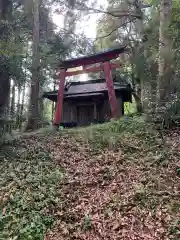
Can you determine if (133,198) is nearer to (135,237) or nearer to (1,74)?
(135,237)

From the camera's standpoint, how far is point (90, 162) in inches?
304

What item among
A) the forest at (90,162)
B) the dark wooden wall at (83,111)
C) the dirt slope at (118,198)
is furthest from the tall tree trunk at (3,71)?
the dark wooden wall at (83,111)

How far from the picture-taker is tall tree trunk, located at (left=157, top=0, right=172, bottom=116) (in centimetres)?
1011

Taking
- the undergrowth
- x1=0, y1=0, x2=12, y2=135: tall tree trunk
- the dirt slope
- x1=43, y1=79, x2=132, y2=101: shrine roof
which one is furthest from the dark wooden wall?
the dirt slope

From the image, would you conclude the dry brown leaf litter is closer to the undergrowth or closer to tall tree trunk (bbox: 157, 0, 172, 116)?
the undergrowth

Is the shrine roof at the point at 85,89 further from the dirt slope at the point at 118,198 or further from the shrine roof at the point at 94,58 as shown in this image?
the dirt slope at the point at 118,198

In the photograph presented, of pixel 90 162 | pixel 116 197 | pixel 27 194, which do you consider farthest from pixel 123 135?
pixel 27 194

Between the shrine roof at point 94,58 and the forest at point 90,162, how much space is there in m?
0.69

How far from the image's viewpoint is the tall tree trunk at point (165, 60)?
398 inches

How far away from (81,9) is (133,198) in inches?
468

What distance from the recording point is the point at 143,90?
1597cm

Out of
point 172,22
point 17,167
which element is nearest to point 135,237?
point 17,167

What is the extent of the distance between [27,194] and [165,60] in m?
7.16

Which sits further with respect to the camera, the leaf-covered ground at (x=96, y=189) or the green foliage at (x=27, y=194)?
the green foliage at (x=27, y=194)
